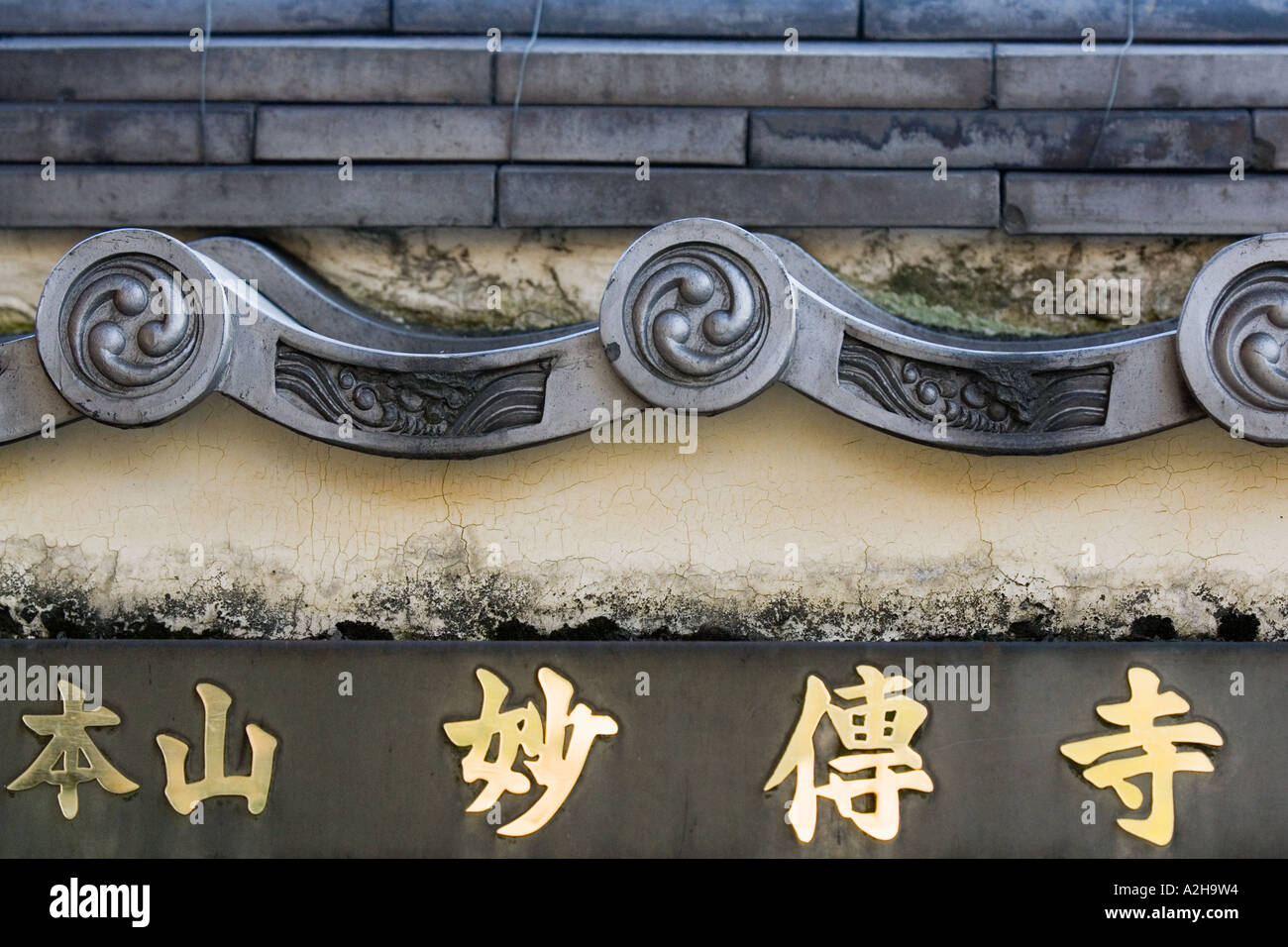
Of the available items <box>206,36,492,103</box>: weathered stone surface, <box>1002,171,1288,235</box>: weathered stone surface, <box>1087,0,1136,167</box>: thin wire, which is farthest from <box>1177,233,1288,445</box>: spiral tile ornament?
<box>206,36,492,103</box>: weathered stone surface

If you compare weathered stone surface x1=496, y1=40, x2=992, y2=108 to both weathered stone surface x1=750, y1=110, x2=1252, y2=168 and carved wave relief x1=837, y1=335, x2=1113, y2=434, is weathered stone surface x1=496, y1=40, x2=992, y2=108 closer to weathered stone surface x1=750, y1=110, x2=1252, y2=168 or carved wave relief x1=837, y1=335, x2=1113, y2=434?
weathered stone surface x1=750, y1=110, x2=1252, y2=168

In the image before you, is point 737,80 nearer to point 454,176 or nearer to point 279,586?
point 454,176

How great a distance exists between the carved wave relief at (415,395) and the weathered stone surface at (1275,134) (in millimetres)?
1955

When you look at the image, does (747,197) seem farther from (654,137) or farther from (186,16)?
(186,16)

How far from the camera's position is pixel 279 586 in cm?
358

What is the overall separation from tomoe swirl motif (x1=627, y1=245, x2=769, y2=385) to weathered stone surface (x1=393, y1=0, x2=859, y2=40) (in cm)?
76

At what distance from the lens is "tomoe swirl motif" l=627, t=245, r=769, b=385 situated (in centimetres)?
326

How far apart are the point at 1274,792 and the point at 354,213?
9.18ft

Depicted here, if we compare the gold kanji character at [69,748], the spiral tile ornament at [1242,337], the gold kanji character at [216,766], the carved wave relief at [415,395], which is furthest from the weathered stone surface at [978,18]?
the gold kanji character at [69,748]

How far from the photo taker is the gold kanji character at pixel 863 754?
11.1 feet

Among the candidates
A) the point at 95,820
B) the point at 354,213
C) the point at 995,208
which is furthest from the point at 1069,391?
the point at 95,820

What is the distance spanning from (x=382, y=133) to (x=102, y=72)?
2.64 ft

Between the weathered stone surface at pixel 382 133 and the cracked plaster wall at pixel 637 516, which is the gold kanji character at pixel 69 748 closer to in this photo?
the cracked plaster wall at pixel 637 516

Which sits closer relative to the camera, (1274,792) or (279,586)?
(1274,792)
